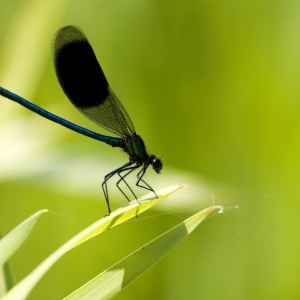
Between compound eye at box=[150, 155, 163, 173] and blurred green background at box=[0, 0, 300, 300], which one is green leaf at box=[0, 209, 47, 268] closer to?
blurred green background at box=[0, 0, 300, 300]

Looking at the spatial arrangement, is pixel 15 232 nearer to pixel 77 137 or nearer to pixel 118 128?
pixel 118 128

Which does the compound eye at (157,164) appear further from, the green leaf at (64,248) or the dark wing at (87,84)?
the green leaf at (64,248)

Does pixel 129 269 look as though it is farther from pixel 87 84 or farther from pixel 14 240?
pixel 87 84

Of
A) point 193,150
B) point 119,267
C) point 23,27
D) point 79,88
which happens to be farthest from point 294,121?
point 119,267

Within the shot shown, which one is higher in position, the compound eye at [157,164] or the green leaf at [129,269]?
the green leaf at [129,269]

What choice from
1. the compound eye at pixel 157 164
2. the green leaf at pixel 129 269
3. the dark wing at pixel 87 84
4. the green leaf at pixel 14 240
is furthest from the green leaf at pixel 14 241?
the dark wing at pixel 87 84

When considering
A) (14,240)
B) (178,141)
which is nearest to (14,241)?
(14,240)

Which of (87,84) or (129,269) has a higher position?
(87,84)
